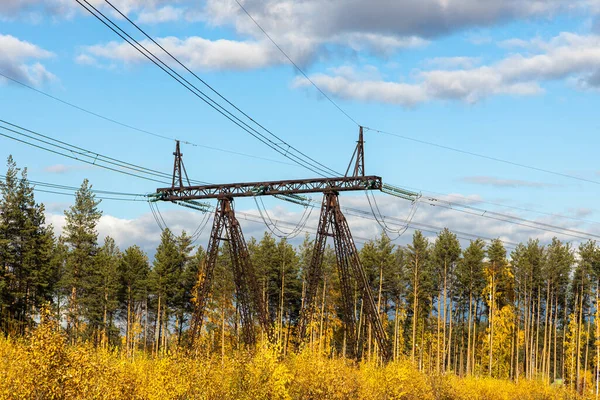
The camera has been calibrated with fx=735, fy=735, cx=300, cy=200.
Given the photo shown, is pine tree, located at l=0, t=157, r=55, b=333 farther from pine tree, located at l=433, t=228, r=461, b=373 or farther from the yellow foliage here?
pine tree, located at l=433, t=228, r=461, b=373

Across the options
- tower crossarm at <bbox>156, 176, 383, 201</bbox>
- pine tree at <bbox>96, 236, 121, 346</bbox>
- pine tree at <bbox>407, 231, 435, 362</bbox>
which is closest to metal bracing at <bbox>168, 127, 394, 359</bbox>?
tower crossarm at <bbox>156, 176, 383, 201</bbox>

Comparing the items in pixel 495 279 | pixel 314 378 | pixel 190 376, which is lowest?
pixel 314 378

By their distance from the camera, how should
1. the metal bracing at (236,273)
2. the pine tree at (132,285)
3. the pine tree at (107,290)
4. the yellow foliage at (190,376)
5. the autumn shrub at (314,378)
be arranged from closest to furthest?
the yellow foliage at (190,376) < the autumn shrub at (314,378) < the metal bracing at (236,273) < the pine tree at (107,290) < the pine tree at (132,285)

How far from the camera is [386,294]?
97.2 metres

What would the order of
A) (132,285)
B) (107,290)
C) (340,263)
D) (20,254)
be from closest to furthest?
(340,263)
(20,254)
(107,290)
(132,285)

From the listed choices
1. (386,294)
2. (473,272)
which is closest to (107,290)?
(386,294)

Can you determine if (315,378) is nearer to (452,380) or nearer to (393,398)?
(393,398)

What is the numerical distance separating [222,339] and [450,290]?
106ft

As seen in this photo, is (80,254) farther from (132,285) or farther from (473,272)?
(473,272)

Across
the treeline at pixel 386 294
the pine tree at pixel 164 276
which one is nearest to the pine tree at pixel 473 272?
the treeline at pixel 386 294

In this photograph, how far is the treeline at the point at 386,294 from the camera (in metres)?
81.8

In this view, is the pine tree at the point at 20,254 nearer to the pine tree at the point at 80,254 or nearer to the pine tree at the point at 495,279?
the pine tree at the point at 80,254

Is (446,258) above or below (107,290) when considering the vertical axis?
above

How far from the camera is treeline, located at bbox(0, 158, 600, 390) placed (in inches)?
3219
